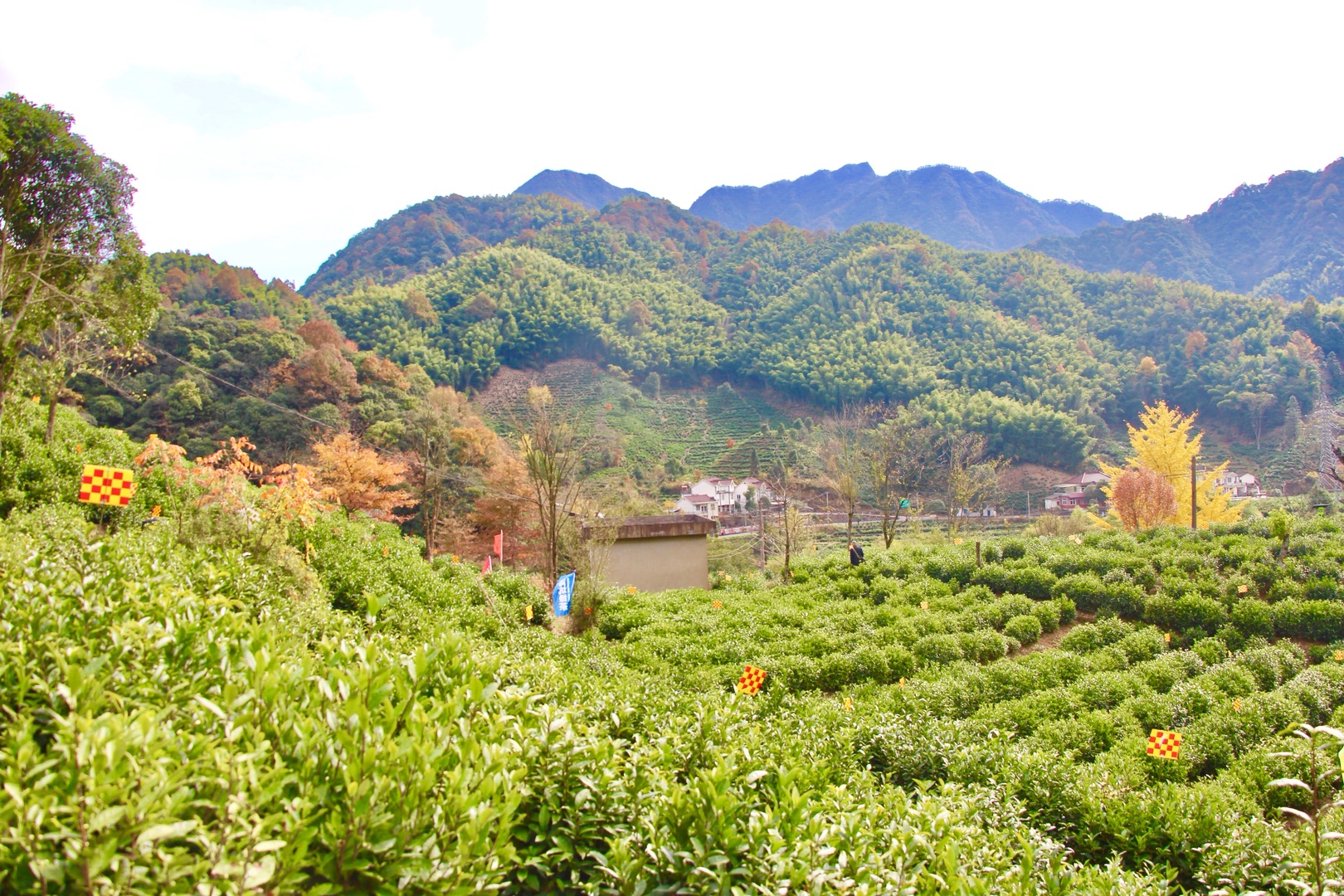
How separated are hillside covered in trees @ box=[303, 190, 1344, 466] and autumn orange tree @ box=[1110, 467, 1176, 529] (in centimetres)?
2290

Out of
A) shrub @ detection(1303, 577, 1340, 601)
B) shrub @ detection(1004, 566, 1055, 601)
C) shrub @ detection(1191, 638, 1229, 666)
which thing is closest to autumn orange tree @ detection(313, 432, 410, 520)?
shrub @ detection(1004, 566, 1055, 601)

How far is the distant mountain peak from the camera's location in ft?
491

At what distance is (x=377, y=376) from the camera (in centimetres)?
3162

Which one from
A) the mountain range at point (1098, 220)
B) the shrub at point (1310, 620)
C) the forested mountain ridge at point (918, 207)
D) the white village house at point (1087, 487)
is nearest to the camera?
the shrub at point (1310, 620)

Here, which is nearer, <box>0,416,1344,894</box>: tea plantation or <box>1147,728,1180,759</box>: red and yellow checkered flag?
<box>0,416,1344,894</box>: tea plantation

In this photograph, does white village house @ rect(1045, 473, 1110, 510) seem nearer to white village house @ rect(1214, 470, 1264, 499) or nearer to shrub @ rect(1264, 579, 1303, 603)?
white village house @ rect(1214, 470, 1264, 499)

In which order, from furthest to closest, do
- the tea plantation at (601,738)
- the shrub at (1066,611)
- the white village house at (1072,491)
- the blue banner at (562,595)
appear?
the white village house at (1072,491), the shrub at (1066,611), the blue banner at (562,595), the tea plantation at (601,738)

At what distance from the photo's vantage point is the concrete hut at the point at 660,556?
1614 cm

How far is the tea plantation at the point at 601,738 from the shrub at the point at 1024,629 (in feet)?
0.14

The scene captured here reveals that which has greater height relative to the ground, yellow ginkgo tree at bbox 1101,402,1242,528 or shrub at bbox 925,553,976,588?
yellow ginkgo tree at bbox 1101,402,1242,528

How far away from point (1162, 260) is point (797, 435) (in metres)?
84.0

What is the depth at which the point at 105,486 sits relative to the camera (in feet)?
21.0

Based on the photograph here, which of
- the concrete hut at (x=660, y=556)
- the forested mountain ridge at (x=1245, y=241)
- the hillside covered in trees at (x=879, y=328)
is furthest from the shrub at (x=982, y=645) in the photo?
the forested mountain ridge at (x=1245, y=241)

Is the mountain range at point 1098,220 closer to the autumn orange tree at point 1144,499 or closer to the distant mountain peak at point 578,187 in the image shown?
the distant mountain peak at point 578,187
